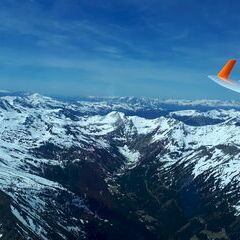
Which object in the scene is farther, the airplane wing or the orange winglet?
the orange winglet

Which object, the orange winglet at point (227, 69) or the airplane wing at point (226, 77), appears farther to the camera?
the orange winglet at point (227, 69)

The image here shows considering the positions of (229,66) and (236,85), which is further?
(229,66)
